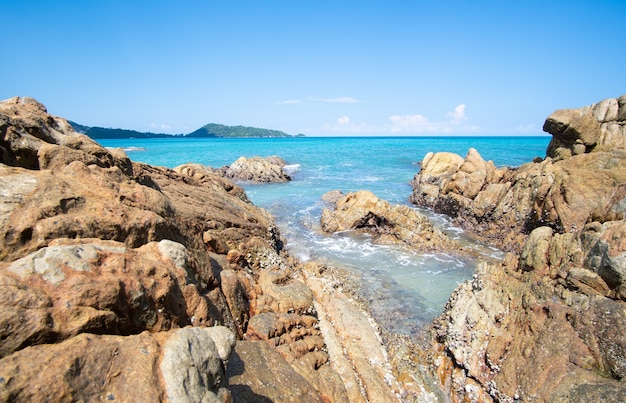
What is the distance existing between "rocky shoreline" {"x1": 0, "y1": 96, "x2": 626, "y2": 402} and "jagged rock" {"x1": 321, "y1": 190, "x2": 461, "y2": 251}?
19.6 ft

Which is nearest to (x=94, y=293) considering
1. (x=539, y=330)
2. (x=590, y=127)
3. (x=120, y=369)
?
(x=120, y=369)

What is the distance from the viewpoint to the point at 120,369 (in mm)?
3689

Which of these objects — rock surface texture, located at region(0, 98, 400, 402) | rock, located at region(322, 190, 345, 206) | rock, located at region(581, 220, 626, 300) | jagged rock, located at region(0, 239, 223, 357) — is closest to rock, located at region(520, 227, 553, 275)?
rock, located at region(581, 220, 626, 300)

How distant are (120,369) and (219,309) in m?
3.36

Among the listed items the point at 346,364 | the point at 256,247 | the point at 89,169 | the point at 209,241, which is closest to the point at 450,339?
the point at 346,364

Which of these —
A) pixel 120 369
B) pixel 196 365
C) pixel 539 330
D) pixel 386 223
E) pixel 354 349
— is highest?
pixel 120 369

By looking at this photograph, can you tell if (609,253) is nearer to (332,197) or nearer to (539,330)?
(539,330)

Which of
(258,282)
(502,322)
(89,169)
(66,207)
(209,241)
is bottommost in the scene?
(502,322)

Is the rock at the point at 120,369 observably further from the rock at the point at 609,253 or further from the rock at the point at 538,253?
the rock at the point at 538,253

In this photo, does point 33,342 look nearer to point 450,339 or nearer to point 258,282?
point 258,282

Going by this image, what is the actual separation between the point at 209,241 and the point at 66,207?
4.33 metres

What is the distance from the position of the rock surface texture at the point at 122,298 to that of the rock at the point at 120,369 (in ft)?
0.04

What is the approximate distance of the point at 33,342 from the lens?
3547 mm

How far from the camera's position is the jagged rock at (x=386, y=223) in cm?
1806
